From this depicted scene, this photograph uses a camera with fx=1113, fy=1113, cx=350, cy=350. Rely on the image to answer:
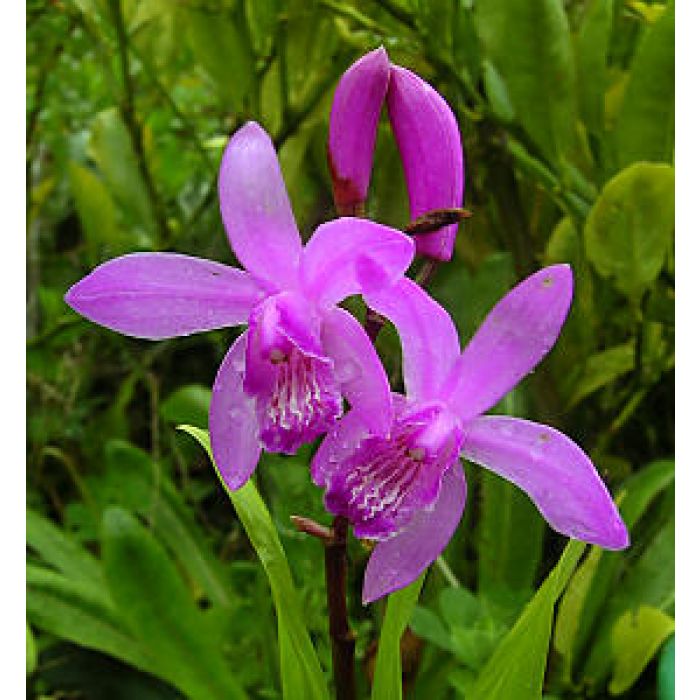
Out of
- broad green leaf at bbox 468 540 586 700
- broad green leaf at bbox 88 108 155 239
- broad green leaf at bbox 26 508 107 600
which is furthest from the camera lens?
broad green leaf at bbox 88 108 155 239

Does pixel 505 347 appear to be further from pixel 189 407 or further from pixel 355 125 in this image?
pixel 189 407

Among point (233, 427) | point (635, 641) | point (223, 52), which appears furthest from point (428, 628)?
point (223, 52)

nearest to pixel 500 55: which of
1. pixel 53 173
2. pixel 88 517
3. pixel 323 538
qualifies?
pixel 323 538

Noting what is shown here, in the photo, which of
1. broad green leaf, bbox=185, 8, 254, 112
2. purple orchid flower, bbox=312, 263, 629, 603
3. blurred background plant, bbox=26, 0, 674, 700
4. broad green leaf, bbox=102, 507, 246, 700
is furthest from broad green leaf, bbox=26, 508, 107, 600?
purple orchid flower, bbox=312, 263, 629, 603

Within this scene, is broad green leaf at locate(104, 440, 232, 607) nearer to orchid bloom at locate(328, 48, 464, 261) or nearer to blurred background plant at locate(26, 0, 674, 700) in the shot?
blurred background plant at locate(26, 0, 674, 700)

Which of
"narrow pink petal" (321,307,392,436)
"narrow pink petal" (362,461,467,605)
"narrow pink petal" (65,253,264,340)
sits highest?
"narrow pink petal" (65,253,264,340)

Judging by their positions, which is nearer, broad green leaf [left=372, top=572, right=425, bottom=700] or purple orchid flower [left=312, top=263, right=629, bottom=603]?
purple orchid flower [left=312, top=263, right=629, bottom=603]

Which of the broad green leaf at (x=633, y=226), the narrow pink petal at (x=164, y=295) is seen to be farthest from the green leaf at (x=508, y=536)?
the narrow pink petal at (x=164, y=295)
